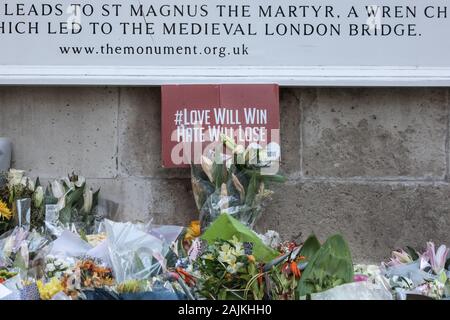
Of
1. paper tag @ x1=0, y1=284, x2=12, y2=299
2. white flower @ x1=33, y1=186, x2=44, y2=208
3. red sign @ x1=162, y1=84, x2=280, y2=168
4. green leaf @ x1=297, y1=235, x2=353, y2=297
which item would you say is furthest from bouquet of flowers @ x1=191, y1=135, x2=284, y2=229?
paper tag @ x1=0, y1=284, x2=12, y2=299

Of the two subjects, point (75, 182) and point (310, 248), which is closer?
point (310, 248)

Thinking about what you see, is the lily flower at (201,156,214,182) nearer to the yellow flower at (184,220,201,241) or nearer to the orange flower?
the yellow flower at (184,220,201,241)

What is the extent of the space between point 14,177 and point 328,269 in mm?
2037

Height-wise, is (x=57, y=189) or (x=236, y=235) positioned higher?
(x=57, y=189)

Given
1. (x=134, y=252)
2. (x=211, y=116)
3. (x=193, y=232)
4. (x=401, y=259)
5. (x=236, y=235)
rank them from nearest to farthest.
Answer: (x=134, y=252) < (x=236, y=235) < (x=401, y=259) < (x=193, y=232) < (x=211, y=116)

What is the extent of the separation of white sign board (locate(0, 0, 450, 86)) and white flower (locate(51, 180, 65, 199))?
64cm

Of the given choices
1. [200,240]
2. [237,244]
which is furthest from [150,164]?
[237,244]

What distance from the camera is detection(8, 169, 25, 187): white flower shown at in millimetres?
4289

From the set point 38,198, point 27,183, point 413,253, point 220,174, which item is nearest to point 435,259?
point 413,253

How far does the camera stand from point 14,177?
4.32 metres

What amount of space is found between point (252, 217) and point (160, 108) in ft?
3.12

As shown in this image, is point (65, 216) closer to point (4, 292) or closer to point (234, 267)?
point (4, 292)

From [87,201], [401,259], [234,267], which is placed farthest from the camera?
[87,201]
